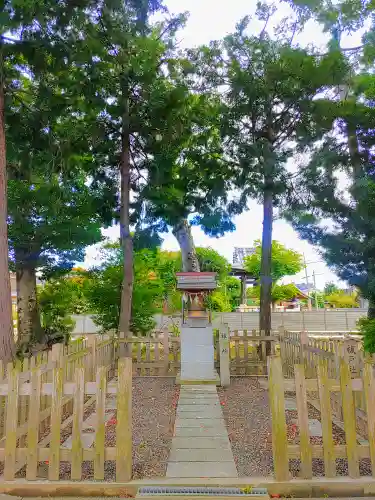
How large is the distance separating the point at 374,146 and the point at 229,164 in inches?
176

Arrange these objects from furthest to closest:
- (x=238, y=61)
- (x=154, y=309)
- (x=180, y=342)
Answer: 1. (x=154, y=309)
2. (x=238, y=61)
3. (x=180, y=342)

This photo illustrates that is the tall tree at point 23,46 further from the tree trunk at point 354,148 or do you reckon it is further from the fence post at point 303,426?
the tree trunk at point 354,148

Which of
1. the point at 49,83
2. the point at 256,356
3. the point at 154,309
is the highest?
the point at 49,83

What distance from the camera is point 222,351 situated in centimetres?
832

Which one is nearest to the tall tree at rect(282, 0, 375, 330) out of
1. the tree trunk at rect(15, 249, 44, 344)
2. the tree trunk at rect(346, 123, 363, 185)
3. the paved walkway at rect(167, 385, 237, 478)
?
the tree trunk at rect(346, 123, 363, 185)

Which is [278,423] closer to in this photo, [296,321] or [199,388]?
[199,388]

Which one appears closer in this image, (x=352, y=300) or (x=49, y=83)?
(x=49, y=83)

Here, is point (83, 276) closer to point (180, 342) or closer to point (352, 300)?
point (180, 342)

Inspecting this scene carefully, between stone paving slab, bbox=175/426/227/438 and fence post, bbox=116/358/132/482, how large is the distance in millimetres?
1486

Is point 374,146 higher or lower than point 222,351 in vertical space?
higher

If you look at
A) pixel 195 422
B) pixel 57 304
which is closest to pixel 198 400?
pixel 195 422

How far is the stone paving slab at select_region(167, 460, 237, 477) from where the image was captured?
326 cm

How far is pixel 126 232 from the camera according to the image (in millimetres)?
10781

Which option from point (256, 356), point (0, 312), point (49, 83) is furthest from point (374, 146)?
point (0, 312)
